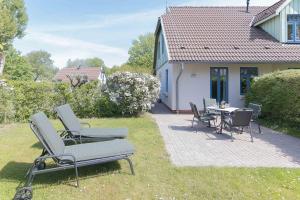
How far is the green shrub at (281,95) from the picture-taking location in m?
11.4

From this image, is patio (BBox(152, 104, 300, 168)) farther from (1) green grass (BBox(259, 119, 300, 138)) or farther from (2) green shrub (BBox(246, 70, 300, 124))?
(2) green shrub (BBox(246, 70, 300, 124))

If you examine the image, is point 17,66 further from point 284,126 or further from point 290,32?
point 284,126

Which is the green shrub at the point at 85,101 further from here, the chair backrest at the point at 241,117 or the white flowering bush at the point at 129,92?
the chair backrest at the point at 241,117

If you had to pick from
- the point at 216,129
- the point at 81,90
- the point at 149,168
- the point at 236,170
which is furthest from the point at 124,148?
the point at 81,90

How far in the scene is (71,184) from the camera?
17.7 feet

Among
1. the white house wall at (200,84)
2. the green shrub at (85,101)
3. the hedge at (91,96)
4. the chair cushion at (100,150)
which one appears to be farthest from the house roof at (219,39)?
the chair cushion at (100,150)

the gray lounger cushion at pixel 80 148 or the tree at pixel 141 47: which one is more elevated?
the tree at pixel 141 47

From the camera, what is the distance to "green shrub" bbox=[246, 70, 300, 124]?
11.4 meters

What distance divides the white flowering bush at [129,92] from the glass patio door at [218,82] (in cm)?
462

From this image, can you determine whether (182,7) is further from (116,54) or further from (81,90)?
(116,54)

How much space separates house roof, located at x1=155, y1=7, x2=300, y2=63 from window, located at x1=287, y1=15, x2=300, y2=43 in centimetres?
66

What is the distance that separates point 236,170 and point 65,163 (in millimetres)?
3383

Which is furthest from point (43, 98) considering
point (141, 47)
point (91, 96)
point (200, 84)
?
point (141, 47)

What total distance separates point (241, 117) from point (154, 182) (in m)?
4.63
